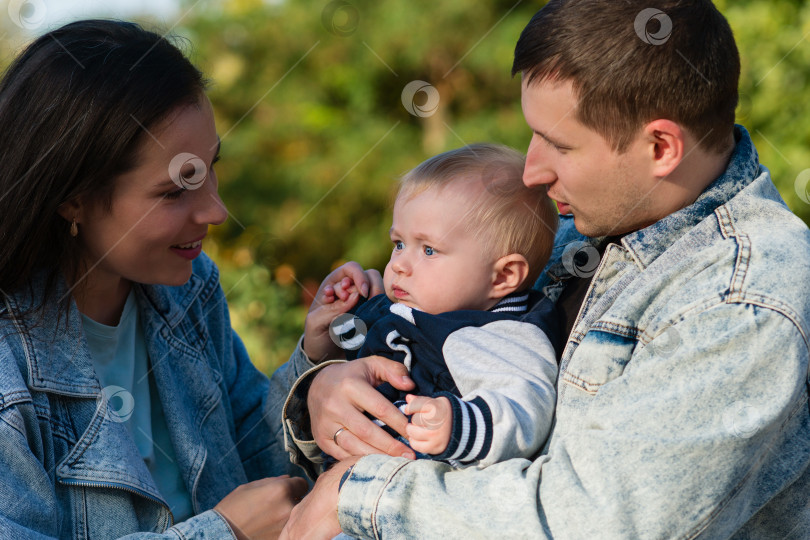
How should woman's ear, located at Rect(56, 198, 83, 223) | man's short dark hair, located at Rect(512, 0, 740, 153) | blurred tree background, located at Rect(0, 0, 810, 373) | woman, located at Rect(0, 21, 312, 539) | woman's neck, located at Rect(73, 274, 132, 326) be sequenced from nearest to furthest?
man's short dark hair, located at Rect(512, 0, 740, 153) < woman, located at Rect(0, 21, 312, 539) < woman's ear, located at Rect(56, 198, 83, 223) < woman's neck, located at Rect(73, 274, 132, 326) < blurred tree background, located at Rect(0, 0, 810, 373)

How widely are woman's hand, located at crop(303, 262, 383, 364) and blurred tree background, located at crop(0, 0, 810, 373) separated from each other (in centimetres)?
411

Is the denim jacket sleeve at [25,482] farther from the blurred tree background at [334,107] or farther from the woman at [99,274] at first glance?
the blurred tree background at [334,107]

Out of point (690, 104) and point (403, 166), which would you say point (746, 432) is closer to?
point (690, 104)

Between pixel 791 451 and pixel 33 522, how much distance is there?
1657mm

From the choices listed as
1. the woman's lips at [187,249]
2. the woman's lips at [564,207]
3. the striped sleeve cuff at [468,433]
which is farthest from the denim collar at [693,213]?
the woman's lips at [187,249]

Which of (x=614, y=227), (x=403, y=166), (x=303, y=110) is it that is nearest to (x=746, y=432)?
(x=614, y=227)

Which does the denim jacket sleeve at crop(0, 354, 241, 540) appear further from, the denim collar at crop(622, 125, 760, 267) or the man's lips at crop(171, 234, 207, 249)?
the denim collar at crop(622, 125, 760, 267)

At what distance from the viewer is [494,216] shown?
2.05 metres

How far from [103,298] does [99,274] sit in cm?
10

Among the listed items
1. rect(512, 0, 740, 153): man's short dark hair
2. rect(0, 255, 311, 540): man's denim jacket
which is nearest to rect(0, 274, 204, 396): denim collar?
rect(0, 255, 311, 540): man's denim jacket

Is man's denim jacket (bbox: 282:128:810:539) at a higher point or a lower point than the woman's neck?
higher

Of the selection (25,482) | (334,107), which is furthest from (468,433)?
(334,107)

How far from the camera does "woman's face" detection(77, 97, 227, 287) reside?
6.86 feet

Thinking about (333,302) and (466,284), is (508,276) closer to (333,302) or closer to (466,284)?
(466,284)
